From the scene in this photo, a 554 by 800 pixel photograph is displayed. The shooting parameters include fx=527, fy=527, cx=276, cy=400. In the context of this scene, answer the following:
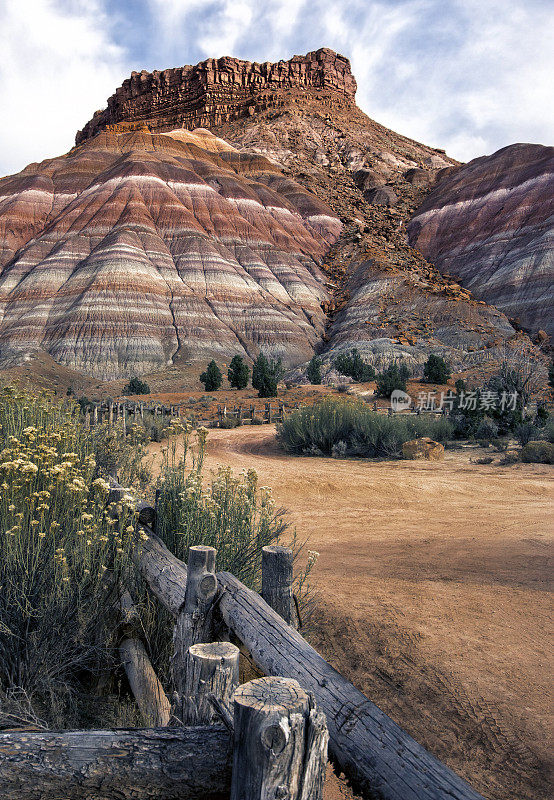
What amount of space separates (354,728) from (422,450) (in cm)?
1218

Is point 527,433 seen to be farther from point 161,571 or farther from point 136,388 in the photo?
point 136,388

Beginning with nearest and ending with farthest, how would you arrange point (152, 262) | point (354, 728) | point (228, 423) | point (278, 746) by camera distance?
point (278, 746) → point (354, 728) → point (228, 423) → point (152, 262)

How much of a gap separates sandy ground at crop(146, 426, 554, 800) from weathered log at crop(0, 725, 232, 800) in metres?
0.72

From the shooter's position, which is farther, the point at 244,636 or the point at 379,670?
the point at 379,670

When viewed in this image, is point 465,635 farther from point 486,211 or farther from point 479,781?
point 486,211

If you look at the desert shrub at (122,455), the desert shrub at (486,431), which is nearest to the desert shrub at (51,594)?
the desert shrub at (122,455)

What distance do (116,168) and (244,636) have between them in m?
64.4

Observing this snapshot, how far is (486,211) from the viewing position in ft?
192

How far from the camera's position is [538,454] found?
13336 millimetres

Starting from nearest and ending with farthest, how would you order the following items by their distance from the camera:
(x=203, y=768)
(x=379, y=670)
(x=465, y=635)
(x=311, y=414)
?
(x=203, y=768)
(x=379, y=670)
(x=465, y=635)
(x=311, y=414)

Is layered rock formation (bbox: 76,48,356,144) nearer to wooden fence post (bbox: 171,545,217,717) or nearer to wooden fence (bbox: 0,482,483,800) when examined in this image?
wooden fence post (bbox: 171,545,217,717)

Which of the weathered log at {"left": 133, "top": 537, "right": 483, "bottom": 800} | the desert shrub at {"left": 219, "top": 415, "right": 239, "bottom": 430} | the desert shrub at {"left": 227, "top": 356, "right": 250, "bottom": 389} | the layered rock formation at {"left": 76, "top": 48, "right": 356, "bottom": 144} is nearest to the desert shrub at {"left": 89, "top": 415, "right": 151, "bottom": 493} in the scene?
the weathered log at {"left": 133, "top": 537, "right": 483, "bottom": 800}

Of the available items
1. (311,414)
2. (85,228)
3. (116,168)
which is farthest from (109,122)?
(311,414)

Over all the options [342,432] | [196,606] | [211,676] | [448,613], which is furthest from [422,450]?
[211,676]
